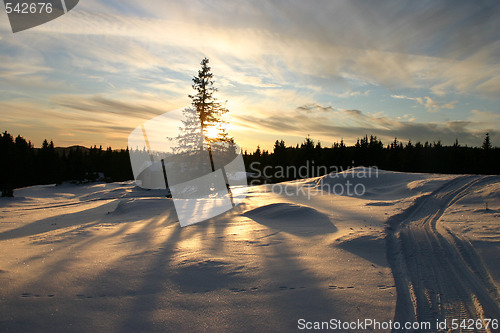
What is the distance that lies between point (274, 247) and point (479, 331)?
13.0ft

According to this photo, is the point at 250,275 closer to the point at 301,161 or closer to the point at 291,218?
the point at 291,218

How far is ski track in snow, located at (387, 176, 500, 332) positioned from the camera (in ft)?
12.0

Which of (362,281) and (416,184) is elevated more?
(416,184)

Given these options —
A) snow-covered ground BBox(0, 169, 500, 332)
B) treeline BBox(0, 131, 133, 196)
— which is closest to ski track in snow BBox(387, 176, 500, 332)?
snow-covered ground BBox(0, 169, 500, 332)

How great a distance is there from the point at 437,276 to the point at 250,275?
3.45 metres

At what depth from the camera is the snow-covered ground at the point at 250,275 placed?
3510 mm

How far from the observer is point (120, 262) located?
17.7ft

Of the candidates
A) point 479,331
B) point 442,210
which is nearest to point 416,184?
point 442,210

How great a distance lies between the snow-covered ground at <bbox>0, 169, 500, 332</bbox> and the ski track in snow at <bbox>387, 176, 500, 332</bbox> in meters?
0.02

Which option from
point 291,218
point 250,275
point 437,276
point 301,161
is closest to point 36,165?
point 301,161

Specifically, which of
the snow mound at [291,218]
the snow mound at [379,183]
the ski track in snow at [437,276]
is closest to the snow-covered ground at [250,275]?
the ski track in snow at [437,276]

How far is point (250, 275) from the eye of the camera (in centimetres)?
477

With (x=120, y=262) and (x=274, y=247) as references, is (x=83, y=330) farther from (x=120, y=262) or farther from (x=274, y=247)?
(x=274, y=247)

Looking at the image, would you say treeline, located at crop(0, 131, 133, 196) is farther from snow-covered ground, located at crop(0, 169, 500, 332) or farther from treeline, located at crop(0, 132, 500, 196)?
snow-covered ground, located at crop(0, 169, 500, 332)
